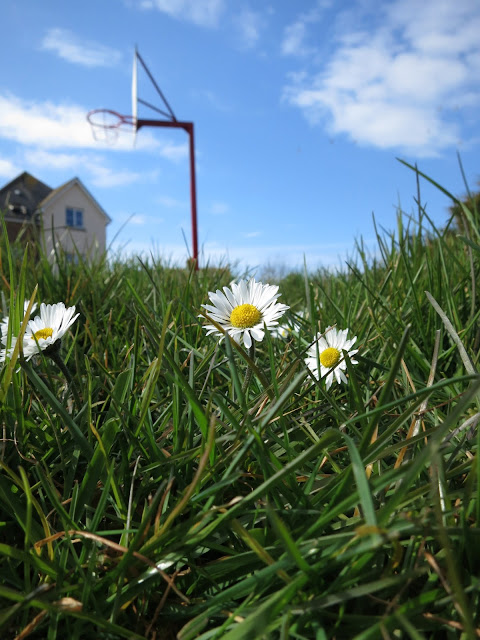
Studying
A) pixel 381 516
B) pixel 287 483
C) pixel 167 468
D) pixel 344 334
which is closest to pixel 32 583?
pixel 167 468

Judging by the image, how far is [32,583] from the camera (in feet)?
2.81

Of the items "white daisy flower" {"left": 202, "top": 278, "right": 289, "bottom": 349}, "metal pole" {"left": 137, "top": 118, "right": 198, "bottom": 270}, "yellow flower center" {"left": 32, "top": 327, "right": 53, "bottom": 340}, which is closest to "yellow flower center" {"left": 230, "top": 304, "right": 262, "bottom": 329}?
"white daisy flower" {"left": 202, "top": 278, "right": 289, "bottom": 349}

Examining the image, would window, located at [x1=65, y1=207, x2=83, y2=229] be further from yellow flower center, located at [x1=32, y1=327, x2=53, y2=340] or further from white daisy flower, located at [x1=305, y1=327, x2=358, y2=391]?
white daisy flower, located at [x1=305, y1=327, x2=358, y2=391]

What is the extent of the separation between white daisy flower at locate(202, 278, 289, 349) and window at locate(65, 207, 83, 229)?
32786 mm

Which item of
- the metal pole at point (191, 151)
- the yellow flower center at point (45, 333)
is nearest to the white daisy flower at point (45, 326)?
the yellow flower center at point (45, 333)

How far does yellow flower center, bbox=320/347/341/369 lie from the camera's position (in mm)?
1478

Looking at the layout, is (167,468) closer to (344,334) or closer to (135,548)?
(135,548)

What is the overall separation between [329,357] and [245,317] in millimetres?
385

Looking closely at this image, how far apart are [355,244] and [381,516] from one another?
256 cm

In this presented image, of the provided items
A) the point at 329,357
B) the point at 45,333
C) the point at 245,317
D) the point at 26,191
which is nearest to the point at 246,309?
the point at 245,317

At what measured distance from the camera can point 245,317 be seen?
1.23 metres

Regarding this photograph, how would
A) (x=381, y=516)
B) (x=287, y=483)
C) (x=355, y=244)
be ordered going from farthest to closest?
(x=355, y=244), (x=287, y=483), (x=381, y=516)

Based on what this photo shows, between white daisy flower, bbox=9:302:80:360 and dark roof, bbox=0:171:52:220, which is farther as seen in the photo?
dark roof, bbox=0:171:52:220

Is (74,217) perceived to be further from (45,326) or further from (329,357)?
(329,357)
